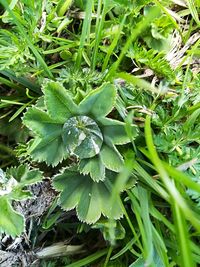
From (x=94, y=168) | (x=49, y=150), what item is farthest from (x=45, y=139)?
(x=94, y=168)

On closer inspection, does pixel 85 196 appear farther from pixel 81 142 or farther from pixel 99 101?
pixel 99 101

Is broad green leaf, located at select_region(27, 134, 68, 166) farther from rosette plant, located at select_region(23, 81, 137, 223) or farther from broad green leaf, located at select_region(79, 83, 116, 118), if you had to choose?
broad green leaf, located at select_region(79, 83, 116, 118)

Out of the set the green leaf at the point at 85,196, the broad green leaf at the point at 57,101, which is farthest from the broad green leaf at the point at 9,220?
the broad green leaf at the point at 57,101

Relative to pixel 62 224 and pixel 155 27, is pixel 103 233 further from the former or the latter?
pixel 155 27

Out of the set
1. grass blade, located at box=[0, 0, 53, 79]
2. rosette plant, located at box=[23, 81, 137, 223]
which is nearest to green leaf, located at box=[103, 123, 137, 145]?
rosette plant, located at box=[23, 81, 137, 223]

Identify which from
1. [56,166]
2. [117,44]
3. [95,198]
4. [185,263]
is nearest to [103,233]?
[95,198]

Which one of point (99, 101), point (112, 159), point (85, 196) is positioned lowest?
point (85, 196)
